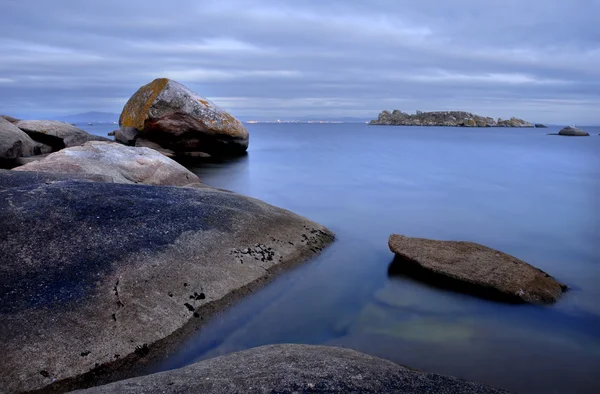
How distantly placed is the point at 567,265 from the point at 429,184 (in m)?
8.82

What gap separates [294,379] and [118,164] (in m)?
8.92

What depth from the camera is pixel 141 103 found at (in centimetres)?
1883

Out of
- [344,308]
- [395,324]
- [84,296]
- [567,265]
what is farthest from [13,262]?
[567,265]

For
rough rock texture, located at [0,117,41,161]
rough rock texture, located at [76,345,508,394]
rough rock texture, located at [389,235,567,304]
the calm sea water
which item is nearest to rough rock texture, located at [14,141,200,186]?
the calm sea water

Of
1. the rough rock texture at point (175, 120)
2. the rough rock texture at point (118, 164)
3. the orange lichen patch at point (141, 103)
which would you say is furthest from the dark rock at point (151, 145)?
the rough rock texture at point (118, 164)

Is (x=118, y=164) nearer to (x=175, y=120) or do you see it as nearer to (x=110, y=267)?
(x=110, y=267)

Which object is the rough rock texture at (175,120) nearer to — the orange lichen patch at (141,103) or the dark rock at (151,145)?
the orange lichen patch at (141,103)

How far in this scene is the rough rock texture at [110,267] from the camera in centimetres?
381

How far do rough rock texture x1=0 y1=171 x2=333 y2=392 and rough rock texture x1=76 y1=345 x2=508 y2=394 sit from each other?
94 cm

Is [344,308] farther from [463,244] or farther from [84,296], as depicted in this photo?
[84,296]

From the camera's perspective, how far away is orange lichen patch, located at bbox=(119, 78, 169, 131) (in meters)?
18.3

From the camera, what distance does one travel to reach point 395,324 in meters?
5.02

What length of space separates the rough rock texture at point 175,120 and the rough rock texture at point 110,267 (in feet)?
38.2

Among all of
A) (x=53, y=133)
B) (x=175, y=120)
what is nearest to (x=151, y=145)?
(x=175, y=120)
